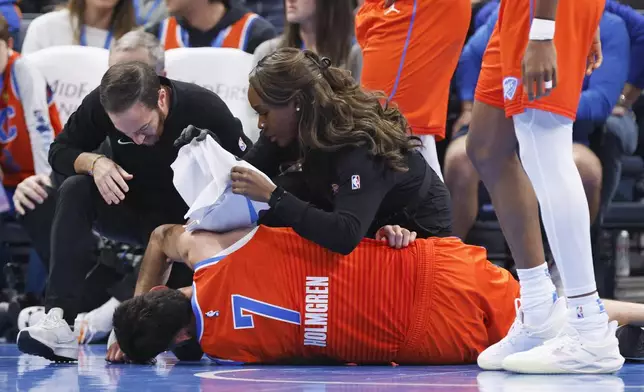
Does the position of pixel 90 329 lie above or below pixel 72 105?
below

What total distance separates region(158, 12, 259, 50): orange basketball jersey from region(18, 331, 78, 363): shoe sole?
217 cm

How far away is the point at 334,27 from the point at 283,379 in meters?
2.29

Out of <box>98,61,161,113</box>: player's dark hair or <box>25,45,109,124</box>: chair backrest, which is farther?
<box>25,45,109,124</box>: chair backrest

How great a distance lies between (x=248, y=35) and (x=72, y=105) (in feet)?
2.94

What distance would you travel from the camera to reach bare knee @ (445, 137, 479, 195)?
185 inches

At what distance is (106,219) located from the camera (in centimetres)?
409

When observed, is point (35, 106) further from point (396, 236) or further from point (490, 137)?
point (490, 137)

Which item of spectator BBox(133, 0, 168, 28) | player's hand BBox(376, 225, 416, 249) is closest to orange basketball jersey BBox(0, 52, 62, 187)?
spectator BBox(133, 0, 168, 28)

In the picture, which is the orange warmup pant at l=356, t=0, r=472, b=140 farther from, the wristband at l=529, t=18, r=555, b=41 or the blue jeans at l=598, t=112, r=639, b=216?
the wristband at l=529, t=18, r=555, b=41

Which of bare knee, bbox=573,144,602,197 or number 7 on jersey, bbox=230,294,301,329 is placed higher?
bare knee, bbox=573,144,602,197

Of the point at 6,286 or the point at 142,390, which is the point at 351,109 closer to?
the point at 142,390

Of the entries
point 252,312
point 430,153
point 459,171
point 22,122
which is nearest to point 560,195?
point 252,312

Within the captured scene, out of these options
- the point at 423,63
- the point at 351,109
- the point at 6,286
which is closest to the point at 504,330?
the point at 351,109

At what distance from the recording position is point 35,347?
352cm
